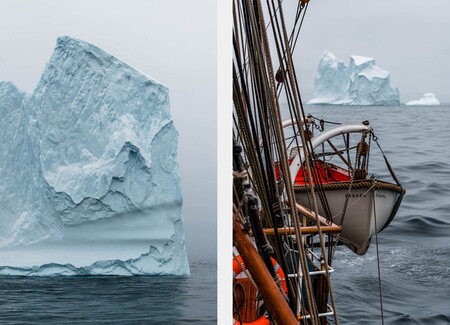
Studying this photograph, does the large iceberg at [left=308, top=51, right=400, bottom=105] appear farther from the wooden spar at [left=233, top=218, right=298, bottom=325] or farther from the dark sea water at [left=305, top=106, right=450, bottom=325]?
the wooden spar at [left=233, top=218, right=298, bottom=325]

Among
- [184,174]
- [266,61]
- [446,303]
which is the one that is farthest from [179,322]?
[446,303]

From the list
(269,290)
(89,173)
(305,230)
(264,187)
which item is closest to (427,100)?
(305,230)

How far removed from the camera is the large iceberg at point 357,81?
3074mm

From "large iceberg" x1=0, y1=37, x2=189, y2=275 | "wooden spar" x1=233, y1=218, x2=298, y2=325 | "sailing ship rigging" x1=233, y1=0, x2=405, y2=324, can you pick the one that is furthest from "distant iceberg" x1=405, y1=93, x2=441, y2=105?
"wooden spar" x1=233, y1=218, x2=298, y2=325

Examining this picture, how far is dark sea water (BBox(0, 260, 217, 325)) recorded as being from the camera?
1.86m

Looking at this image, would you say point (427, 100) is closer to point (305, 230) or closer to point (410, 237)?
point (410, 237)

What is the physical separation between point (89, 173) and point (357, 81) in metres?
2.32

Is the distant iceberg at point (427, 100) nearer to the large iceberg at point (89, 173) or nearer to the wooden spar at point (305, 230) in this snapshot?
the wooden spar at point (305, 230)

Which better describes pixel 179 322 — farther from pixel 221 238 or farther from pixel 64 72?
pixel 64 72

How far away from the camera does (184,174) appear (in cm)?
188

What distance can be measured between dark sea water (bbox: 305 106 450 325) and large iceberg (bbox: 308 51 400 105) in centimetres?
13

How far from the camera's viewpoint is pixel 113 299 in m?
2.00

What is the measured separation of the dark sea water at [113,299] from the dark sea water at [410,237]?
5.13 feet

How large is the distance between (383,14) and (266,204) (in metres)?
1.89
